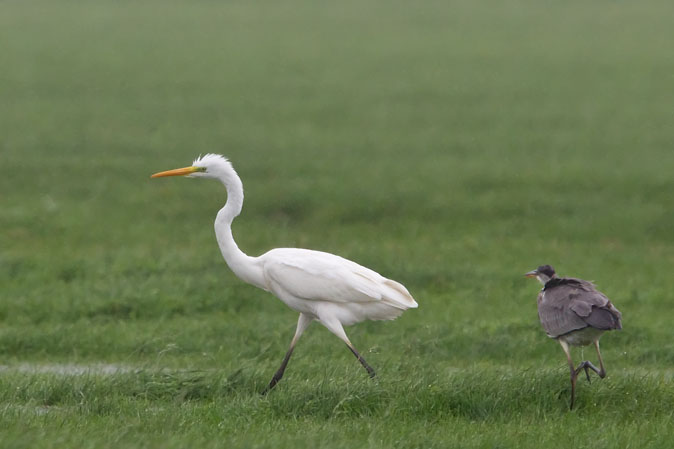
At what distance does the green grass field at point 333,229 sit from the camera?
689 centimetres

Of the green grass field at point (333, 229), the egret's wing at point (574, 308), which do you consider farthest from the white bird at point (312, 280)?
the egret's wing at point (574, 308)

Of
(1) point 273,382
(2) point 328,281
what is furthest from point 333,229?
(1) point 273,382

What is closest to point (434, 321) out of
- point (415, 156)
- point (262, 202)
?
point (262, 202)

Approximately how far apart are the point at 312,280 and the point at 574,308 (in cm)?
181

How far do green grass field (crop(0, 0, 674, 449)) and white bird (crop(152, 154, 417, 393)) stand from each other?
16.4 inches

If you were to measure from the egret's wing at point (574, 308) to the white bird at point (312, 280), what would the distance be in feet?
3.10

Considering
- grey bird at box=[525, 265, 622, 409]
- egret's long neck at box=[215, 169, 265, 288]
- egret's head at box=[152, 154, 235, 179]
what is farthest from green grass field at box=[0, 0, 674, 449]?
egret's head at box=[152, 154, 235, 179]

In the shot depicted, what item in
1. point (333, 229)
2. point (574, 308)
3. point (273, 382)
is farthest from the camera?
point (333, 229)

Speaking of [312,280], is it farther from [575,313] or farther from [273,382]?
[575,313]

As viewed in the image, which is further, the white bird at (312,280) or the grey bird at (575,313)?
the white bird at (312,280)

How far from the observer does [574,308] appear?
6727mm

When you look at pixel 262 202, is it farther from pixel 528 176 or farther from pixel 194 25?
pixel 194 25

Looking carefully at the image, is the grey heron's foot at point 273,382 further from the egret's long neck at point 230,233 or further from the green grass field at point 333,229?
the egret's long neck at point 230,233

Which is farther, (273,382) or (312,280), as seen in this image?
(312,280)
